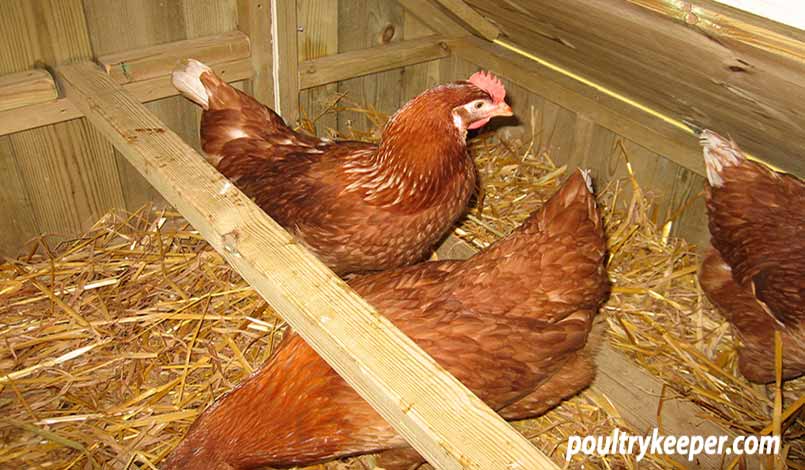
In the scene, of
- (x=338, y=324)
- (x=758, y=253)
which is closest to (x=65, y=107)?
(x=338, y=324)

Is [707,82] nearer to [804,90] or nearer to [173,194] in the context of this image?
[804,90]

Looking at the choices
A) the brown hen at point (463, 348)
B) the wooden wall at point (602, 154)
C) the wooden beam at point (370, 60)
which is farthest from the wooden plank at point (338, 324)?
the wooden wall at point (602, 154)

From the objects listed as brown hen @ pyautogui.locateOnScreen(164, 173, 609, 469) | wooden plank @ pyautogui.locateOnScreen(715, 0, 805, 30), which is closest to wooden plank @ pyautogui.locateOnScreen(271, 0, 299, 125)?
brown hen @ pyautogui.locateOnScreen(164, 173, 609, 469)

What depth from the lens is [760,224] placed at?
7.11ft

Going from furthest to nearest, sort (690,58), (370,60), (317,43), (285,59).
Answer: (370,60) → (317,43) → (285,59) → (690,58)

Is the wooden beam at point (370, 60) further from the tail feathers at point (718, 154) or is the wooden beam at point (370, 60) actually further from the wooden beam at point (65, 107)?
the tail feathers at point (718, 154)

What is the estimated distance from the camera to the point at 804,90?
4.14 ft

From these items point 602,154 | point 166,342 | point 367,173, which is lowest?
point 166,342

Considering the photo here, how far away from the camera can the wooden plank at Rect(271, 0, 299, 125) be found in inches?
102

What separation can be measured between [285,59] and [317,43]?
246 mm

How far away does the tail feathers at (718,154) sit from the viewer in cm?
216

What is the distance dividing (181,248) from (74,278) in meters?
0.43

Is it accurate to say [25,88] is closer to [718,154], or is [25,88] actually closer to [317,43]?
[317,43]

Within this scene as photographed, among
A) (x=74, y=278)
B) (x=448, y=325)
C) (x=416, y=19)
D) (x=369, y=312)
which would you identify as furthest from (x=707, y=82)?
→ (x=74, y=278)
